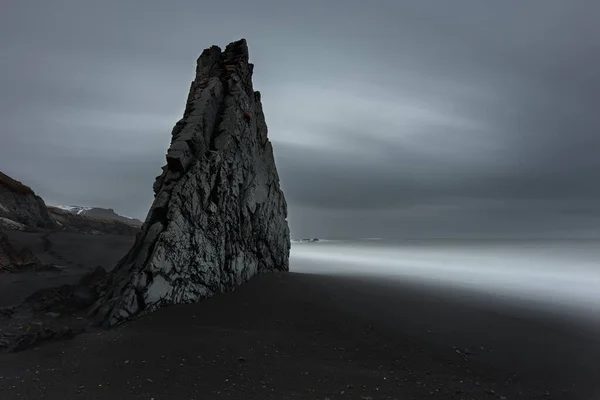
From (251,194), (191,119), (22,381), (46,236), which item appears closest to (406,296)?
(251,194)

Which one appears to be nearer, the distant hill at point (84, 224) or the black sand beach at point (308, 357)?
the black sand beach at point (308, 357)

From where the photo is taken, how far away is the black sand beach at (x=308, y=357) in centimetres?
592

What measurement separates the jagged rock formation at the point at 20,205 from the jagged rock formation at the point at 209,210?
2360cm

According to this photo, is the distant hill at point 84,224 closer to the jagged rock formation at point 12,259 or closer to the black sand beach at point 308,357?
the jagged rock formation at point 12,259

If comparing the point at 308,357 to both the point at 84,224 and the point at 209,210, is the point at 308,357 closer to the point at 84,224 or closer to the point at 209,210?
the point at 209,210

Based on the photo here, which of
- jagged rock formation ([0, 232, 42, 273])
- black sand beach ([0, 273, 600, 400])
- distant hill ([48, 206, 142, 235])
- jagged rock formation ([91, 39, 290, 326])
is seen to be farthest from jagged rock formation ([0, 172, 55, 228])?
black sand beach ([0, 273, 600, 400])

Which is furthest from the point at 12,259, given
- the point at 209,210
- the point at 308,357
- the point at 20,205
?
the point at 20,205

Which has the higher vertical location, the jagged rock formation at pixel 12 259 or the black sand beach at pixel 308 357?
the jagged rock formation at pixel 12 259

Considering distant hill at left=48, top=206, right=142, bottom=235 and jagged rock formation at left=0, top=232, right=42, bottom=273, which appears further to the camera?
distant hill at left=48, top=206, right=142, bottom=235

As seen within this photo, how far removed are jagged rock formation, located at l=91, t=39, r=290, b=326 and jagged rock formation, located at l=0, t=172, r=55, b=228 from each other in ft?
77.4

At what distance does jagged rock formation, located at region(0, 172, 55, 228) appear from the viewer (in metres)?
28.1

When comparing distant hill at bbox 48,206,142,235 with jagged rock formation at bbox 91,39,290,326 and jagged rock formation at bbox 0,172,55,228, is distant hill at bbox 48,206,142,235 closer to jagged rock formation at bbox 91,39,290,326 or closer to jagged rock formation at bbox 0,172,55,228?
jagged rock formation at bbox 0,172,55,228

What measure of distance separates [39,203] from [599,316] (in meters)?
42.6

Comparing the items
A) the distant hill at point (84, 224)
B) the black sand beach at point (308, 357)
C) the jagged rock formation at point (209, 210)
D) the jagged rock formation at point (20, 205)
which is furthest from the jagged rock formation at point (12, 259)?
the distant hill at point (84, 224)
